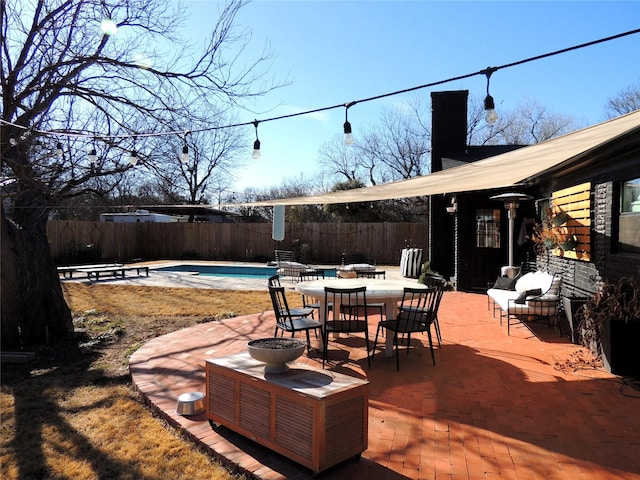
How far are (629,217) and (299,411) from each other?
432 centimetres

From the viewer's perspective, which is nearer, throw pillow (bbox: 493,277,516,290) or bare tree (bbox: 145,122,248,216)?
throw pillow (bbox: 493,277,516,290)

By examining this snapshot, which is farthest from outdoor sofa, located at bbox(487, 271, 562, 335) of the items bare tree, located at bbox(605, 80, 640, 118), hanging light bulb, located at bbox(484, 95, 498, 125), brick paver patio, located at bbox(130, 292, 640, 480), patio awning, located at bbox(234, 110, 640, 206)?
bare tree, located at bbox(605, 80, 640, 118)

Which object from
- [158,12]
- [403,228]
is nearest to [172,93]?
[158,12]

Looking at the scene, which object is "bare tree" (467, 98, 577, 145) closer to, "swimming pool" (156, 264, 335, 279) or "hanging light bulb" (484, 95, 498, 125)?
"swimming pool" (156, 264, 335, 279)

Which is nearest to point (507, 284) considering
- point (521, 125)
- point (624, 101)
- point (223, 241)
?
point (223, 241)

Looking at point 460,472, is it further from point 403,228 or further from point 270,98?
point 403,228

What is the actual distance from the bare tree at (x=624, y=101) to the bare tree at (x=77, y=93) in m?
22.0

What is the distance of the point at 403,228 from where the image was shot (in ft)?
55.0

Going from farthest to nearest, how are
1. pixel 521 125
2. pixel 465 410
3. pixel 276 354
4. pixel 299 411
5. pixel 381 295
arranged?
pixel 521 125, pixel 381 295, pixel 465 410, pixel 276 354, pixel 299 411

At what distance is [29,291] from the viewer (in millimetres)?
5465

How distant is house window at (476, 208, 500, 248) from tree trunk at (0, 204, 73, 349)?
26.5ft

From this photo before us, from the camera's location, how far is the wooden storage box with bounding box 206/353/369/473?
222cm

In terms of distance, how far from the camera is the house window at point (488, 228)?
9.47 m

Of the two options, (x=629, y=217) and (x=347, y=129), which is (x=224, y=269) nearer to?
(x=347, y=129)
